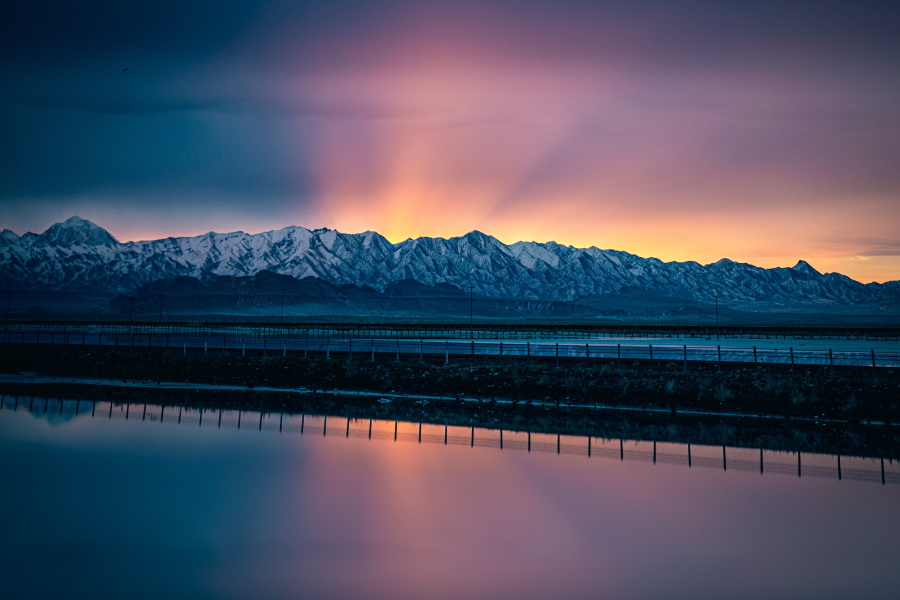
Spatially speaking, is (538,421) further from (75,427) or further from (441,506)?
(75,427)

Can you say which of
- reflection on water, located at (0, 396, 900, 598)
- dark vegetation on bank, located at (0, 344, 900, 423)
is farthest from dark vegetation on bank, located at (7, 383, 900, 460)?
reflection on water, located at (0, 396, 900, 598)

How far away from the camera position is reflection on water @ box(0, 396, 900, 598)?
11.7 metres

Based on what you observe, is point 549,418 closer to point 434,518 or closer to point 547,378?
point 547,378

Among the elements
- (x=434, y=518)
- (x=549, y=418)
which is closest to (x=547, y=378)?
(x=549, y=418)

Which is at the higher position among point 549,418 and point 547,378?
point 547,378

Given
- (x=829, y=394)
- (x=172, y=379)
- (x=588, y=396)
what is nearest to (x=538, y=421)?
(x=588, y=396)

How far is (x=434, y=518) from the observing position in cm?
1523

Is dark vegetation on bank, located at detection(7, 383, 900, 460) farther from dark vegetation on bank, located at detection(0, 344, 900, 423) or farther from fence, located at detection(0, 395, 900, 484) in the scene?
dark vegetation on bank, located at detection(0, 344, 900, 423)

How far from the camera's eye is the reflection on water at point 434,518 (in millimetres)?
11703

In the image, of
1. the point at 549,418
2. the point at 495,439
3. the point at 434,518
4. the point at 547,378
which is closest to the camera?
the point at 434,518

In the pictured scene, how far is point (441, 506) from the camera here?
16.1 meters

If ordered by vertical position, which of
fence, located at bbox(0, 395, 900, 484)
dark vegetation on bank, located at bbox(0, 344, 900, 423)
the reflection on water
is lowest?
the reflection on water

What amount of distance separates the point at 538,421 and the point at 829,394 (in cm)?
1250

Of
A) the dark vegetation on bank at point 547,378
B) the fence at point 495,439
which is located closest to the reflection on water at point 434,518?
the fence at point 495,439
